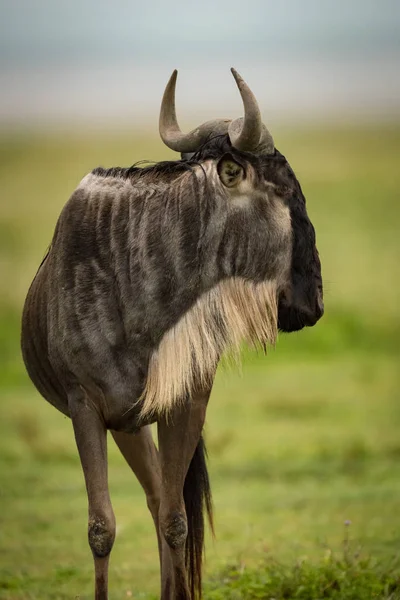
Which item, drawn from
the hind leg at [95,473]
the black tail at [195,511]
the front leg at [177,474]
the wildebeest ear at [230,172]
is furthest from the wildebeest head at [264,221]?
the black tail at [195,511]

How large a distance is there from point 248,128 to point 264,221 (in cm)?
46

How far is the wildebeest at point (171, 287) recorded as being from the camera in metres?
5.96

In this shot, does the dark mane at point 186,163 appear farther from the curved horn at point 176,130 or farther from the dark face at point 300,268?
the dark face at point 300,268

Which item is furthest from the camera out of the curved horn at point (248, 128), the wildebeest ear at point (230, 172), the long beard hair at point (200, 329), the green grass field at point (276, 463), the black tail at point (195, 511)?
the green grass field at point (276, 463)

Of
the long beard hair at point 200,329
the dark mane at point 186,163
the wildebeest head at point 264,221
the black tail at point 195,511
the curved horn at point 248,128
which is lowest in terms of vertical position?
the black tail at point 195,511

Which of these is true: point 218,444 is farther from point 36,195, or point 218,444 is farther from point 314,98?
point 314,98

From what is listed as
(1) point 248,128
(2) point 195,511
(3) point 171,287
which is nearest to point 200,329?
(3) point 171,287

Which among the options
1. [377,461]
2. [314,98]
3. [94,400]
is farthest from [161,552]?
[314,98]

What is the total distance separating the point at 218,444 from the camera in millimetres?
14594

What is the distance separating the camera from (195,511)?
684 centimetres

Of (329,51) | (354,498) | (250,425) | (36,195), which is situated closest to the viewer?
(354,498)

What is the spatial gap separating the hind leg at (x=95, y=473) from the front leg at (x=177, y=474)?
0.32 metres

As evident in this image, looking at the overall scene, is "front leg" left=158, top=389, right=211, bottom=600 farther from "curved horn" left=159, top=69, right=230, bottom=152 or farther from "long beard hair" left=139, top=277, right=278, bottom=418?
"curved horn" left=159, top=69, right=230, bottom=152

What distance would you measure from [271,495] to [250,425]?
3.82 metres
